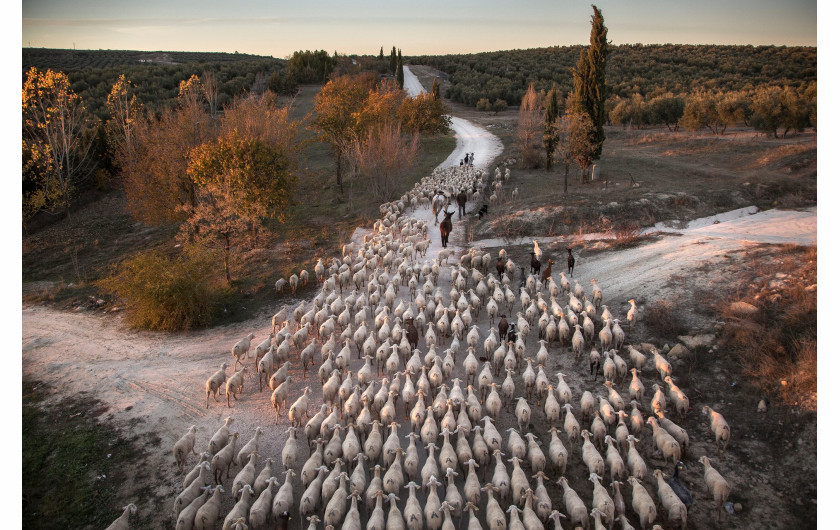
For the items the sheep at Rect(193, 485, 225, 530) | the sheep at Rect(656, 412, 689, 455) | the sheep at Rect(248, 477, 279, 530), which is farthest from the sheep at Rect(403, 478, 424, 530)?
the sheep at Rect(656, 412, 689, 455)

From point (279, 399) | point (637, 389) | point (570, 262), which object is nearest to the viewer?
point (637, 389)

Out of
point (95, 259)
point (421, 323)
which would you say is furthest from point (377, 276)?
point (95, 259)

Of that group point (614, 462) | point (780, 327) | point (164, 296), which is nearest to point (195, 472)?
point (614, 462)

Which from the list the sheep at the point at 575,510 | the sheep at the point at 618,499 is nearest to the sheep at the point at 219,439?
the sheep at the point at 575,510

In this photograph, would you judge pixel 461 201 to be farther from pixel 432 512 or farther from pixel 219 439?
pixel 432 512

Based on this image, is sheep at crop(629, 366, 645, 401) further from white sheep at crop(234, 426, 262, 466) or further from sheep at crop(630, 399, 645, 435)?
white sheep at crop(234, 426, 262, 466)

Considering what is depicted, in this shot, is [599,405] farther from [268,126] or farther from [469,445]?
[268,126]
